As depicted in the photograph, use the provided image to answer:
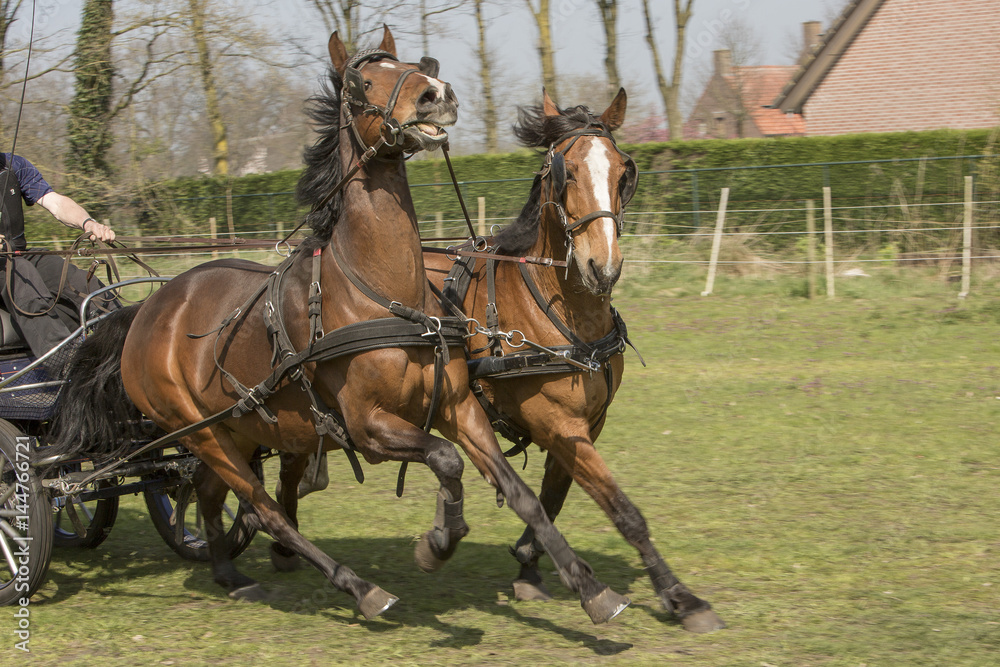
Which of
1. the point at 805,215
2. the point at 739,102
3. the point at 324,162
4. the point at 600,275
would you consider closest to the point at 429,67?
the point at 324,162

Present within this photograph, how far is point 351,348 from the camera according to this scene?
12.4ft

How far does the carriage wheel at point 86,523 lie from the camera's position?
5.49m

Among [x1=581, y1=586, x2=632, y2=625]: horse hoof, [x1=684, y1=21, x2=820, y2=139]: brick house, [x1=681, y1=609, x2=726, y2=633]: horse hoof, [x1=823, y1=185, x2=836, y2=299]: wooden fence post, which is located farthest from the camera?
[x1=684, y1=21, x2=820, y2=139]: brick house

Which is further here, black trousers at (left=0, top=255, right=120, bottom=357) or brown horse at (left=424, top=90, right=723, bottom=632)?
black trousers at (left=0, top=255, right=120, bottom=357)

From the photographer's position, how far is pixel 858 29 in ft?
76.3

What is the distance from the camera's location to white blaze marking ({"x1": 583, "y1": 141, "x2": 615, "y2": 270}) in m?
3.85

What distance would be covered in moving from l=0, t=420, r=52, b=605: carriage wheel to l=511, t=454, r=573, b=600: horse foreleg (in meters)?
2.25

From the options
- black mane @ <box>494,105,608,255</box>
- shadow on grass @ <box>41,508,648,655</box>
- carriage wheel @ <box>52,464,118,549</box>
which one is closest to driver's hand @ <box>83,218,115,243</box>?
carriage wheel @ <box>52,464,118,549</box>

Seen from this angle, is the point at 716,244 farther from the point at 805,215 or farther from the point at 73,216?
the point at 73,216

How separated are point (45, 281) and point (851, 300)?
36.1ft

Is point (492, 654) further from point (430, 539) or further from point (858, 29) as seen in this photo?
point (858, 29)

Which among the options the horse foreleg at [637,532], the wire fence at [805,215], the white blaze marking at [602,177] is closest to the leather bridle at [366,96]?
the white blaze marking at [602,177]

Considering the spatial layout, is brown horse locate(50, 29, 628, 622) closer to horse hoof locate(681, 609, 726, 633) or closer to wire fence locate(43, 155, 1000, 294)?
horse hoof locate(681, 609, 726, 633)

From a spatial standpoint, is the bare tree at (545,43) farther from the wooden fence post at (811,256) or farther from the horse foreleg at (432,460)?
the horse foreleg at (432,460)
